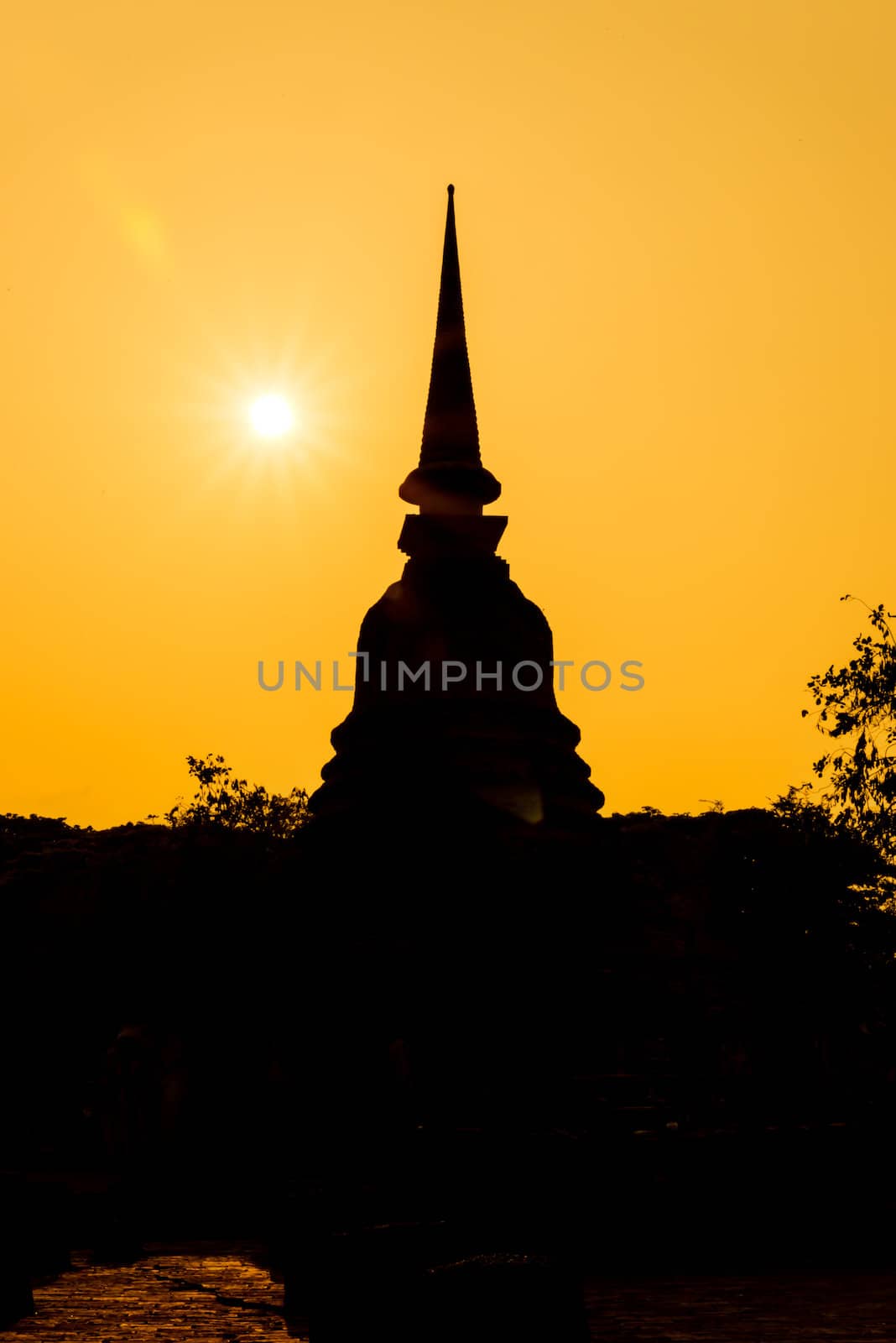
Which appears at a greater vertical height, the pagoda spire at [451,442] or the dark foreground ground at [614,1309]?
the pagoda spire at [451,442]

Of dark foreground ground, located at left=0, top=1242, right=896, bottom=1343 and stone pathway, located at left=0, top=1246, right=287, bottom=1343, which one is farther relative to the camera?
stone pathway, located at left=0, top=1246, right=287, bottom=1343

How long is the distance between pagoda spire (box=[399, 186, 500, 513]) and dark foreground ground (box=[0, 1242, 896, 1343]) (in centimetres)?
1606

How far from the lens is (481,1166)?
12016 mm

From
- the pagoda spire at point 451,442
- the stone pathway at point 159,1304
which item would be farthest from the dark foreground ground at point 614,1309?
the pagoda spire at point 451,442

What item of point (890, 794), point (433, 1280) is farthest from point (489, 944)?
point (433, 1280)

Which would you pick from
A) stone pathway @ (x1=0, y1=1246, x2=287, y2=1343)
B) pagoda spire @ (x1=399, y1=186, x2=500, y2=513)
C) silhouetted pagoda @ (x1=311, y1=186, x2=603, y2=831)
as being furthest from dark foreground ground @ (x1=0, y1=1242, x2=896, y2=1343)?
pagoda spire @ (x1=399, y1=186, x2=500, y2=513)

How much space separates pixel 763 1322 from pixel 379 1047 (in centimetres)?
1164

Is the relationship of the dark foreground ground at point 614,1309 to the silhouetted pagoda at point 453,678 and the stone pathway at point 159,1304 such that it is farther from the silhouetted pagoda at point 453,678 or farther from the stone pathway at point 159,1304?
the silhouetted pagoda at point 453,678

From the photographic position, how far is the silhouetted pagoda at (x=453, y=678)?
2310 centimetres

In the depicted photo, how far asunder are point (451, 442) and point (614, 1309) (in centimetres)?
1855

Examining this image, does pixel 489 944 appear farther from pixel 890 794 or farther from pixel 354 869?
pixel 890 794

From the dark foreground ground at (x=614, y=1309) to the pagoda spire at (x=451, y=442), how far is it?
1606cm

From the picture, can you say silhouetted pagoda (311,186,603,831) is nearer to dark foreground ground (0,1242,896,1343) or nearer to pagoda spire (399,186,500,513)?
pagoda spire (399,186,500,513)

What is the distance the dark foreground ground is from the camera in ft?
28.1
